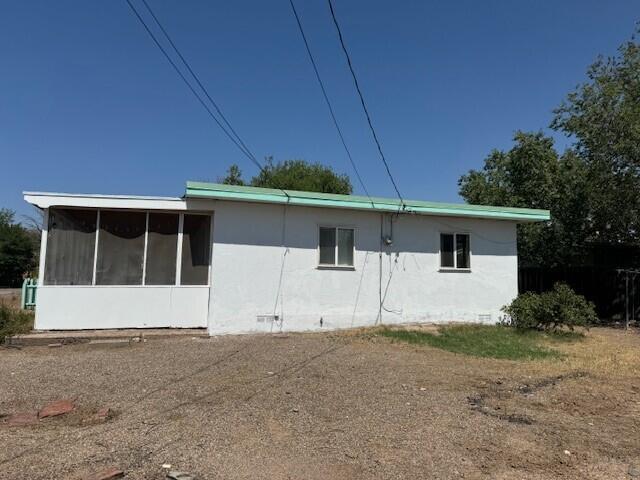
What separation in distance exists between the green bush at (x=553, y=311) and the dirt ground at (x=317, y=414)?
3.01 m

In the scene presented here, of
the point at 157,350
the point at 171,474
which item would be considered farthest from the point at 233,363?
the point at 171,474

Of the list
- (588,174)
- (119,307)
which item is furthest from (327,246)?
(588,174)

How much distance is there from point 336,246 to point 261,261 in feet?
6.38

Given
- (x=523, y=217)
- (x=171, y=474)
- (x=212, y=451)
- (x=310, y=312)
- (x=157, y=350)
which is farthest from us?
(x=523, y=217)

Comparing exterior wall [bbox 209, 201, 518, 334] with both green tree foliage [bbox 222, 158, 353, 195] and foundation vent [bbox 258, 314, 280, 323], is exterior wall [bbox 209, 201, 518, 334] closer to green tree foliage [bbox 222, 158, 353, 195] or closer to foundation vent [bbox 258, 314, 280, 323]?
foundation vent [bbox 258, 314, 280, 323]

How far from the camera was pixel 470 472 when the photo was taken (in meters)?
4.18

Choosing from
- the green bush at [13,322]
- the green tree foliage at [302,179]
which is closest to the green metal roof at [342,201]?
the green bush at [13,322]

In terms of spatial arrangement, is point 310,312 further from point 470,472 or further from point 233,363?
point 470,472

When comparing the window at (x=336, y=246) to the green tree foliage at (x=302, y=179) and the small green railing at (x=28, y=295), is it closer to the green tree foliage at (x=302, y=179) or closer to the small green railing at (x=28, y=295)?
the small green railing at (x=28, y=295)

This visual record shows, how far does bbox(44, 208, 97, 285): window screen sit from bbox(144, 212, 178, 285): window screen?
1168 millimetres

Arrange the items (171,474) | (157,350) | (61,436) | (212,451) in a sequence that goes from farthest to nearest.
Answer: (157,350) → (61,436) → (212,451) → (171,474)

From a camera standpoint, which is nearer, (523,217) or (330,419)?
(330,419)

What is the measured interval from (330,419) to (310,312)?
6606mm

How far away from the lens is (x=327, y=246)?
1246 centimetres
